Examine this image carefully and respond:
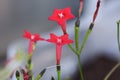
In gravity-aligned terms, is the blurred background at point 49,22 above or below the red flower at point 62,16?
above

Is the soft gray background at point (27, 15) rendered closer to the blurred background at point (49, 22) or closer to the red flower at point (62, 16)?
the blurred background at point (49, 22)

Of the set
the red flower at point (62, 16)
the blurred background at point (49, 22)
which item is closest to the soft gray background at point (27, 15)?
the blurred background at point (49, 22)

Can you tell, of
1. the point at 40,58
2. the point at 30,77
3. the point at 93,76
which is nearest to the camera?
the point at 30,77

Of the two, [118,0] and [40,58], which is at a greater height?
[118,0]

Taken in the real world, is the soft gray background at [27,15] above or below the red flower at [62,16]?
above

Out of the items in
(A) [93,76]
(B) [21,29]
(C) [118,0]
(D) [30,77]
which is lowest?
(A) [93,76]

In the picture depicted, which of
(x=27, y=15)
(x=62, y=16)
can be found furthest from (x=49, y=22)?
(x=62, y=16)

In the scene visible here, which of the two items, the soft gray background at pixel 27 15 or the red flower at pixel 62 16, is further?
the soft gray background at pixel 27 15

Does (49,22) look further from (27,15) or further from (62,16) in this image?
(62,16)

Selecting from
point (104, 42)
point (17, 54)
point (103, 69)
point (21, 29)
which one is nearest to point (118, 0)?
point (104, 42)

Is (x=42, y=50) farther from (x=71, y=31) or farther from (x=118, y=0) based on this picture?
(x=118, y=0)

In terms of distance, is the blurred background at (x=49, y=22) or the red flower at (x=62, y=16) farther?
the blurred background at (x=49, y=22)
